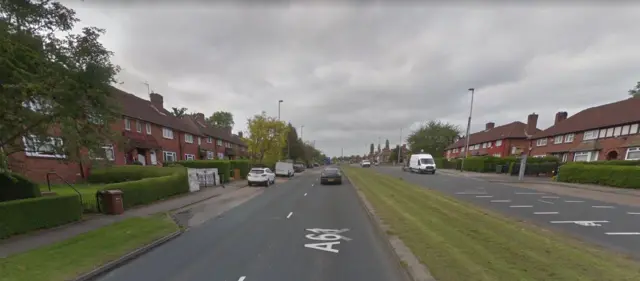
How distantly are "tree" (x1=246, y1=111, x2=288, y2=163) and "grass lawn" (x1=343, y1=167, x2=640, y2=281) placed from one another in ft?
97.7

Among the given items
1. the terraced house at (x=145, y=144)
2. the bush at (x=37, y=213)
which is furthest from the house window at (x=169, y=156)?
the bush at (x=37, y=213)

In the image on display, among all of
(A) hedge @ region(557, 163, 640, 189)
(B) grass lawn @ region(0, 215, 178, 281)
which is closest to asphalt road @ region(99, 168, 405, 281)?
(B) grass lawn @ region(0, 215, 178, 281)

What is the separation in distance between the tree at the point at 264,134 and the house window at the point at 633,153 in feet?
120

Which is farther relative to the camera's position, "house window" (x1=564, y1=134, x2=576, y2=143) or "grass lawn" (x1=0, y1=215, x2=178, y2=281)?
"house window" (x1=564, y1=134, x2=576, y2=143)

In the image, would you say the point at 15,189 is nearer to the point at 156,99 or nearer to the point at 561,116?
the point at 156,99

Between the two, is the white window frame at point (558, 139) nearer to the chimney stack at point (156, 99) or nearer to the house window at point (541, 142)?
the house window at point (541, 142)

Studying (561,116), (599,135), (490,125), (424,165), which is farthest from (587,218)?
(490,125)

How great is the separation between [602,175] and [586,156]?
1412cm

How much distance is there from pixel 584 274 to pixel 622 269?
0.95m

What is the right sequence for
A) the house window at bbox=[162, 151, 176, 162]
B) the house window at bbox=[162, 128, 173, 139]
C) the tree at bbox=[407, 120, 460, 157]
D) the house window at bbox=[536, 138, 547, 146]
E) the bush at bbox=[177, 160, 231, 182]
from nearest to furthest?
the bush at bbox=[177, 160, 231, 182] < the house window at bbox=[162, 151, 176, 162] < the house window at bbox=[162, 128, 173, 139] < the house window at bbox=[536, 138, 547, 146] < the tree at bbox=[407, 120, 460, 157]

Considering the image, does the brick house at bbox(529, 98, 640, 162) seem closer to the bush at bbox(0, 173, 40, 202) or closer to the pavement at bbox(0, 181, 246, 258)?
the pavement at bbox(0, 181, 246, 258)

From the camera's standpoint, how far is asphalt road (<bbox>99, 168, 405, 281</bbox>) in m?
5.03

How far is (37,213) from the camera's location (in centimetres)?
804

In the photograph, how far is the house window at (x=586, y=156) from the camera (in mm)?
31263
